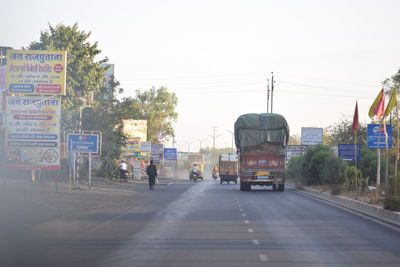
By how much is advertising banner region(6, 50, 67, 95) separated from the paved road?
501 inches

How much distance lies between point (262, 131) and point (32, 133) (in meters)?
14.8

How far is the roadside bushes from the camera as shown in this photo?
4741 centimetres

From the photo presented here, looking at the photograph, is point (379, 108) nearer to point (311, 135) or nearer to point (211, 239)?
point (211, 239)

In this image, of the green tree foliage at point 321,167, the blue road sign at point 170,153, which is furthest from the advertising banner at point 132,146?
the green tree foliage at point 321,167

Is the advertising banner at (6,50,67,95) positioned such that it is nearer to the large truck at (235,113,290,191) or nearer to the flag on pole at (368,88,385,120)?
the large truck at (235,113,290,191)

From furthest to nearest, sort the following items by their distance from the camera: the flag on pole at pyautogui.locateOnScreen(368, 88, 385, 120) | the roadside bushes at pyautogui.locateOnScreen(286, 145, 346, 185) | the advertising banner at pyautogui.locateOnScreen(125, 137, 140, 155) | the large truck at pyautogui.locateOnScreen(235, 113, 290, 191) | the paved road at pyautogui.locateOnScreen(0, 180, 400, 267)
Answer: the advertising banner at pyautogui.locateOnScreen(125, 137, 140, 155)
the roadside bushes at pyautogui.locateOnScreen(286, 145, 346, 185)
the large truck at pyautogui.locateOnScreen(235, 113, 290, 191)
the flag on pole at pyautogui.locateOnScreen(368, 88, 385, 120)
the paved road at pyautogui.locateOnScreen(0, 180, 400, 267)

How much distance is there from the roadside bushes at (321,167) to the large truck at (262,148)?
A: 5.16 m

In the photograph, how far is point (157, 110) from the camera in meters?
124

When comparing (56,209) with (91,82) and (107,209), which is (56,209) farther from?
(91,82)

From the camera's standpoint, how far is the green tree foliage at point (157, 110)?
400 feet

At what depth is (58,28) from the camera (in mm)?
52719

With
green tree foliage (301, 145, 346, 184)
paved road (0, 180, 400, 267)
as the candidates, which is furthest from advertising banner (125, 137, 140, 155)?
paved road (0, 180, 400, 267)

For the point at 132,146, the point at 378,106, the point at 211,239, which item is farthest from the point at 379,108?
the point at 132,146

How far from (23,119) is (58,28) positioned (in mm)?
20305
